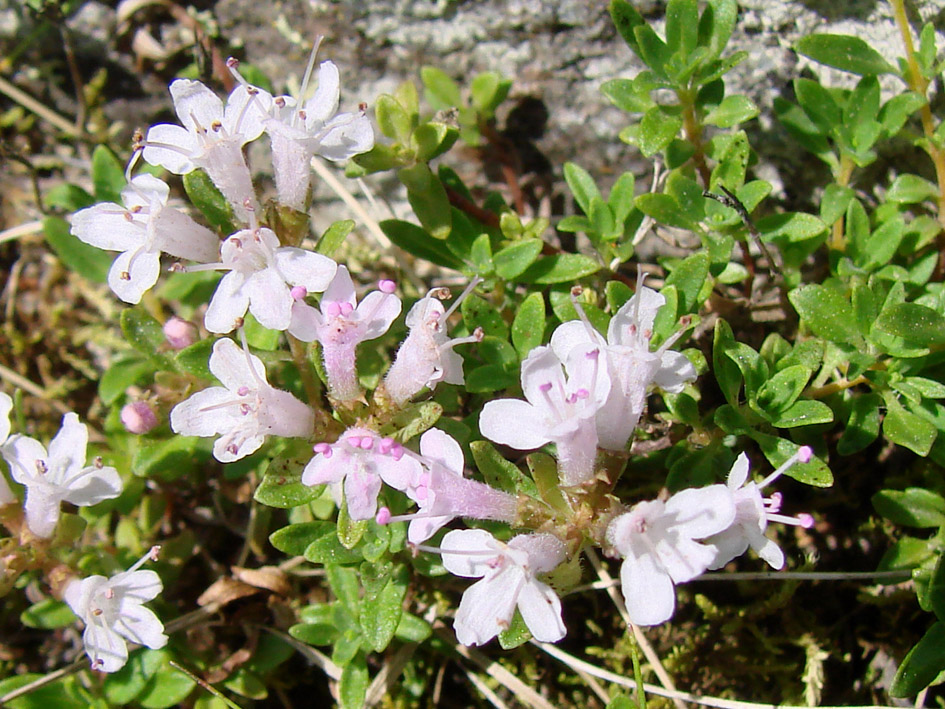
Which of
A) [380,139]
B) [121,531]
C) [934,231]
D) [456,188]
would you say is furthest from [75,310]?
[934,231]

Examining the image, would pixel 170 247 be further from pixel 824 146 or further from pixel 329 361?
pixel 824 146

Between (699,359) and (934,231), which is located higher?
(934,231)

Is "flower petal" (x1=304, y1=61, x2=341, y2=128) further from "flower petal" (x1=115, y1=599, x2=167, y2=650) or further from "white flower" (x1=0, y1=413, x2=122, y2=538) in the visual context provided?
"flower petal" (x1=115, y1=599, x2=167, y2=650)

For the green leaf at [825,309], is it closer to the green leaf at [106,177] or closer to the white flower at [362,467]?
the white flower at [362,467]

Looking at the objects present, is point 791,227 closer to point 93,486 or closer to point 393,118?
point 393,118

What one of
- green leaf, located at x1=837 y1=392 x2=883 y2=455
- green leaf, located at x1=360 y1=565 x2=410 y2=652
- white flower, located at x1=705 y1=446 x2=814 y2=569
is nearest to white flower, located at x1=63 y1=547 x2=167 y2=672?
green leaf, located at x1=360 y1=565 x2=410 y2=652

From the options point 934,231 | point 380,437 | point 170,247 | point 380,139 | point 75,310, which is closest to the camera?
point 380,437

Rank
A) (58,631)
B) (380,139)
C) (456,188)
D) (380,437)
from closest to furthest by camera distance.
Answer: (380,437) → (456,188) → (58,631) → (380,139)
